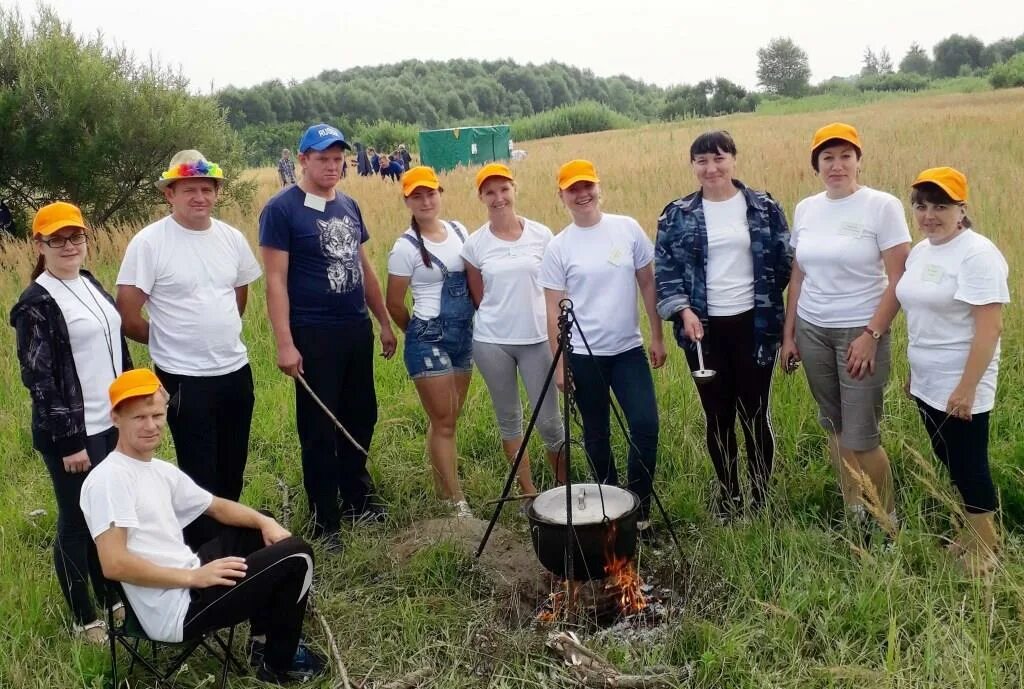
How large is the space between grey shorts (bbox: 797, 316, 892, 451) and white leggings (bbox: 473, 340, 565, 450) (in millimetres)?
1248

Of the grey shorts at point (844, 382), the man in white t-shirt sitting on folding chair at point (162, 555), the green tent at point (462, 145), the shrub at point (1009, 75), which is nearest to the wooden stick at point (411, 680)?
the man in white t-shirt sitting on folding chair at point (162, 555)

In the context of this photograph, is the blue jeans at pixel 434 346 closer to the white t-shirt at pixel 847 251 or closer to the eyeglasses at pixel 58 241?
the eyeglasses at pixel 58 241

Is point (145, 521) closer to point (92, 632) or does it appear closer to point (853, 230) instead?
point (92, 632)

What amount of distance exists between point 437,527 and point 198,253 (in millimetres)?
1826

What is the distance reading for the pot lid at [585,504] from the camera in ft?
11.3

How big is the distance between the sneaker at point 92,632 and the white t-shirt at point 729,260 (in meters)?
3.00

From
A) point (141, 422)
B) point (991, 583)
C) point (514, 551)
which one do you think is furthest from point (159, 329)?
point (991, 583)

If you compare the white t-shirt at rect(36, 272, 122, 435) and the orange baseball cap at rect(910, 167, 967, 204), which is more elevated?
the orange baseball cap at rect(910, 167, 967, 204)

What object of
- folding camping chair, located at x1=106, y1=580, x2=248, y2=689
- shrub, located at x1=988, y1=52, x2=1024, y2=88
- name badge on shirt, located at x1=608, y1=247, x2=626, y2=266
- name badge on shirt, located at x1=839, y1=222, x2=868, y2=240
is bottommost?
folding camping chair, located at x1=106, y1=580, x2=248, y2=689

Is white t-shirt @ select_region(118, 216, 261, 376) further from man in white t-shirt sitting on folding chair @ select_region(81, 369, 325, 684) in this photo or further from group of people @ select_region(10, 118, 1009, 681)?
man in white t-shirt sitting on folding chair @ select_region(81, 369, 325, 684)

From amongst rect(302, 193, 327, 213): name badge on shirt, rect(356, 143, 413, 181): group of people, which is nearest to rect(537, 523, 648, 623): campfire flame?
rect(302, 193, 327, 213): name badge on shirt

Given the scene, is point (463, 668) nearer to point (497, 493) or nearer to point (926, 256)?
point (497, 493)

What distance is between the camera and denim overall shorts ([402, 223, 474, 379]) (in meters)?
4.27

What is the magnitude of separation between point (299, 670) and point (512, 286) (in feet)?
6.47
